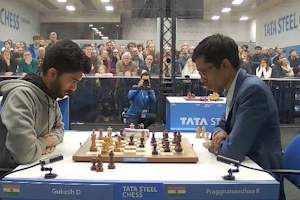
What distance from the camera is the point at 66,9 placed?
10.8m

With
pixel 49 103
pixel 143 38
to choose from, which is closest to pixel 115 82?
pixel 143 38

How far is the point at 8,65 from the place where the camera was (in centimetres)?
826

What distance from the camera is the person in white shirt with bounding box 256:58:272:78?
8.63m

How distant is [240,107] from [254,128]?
13 centimetres

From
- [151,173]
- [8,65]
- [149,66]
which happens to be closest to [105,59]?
[149,66]

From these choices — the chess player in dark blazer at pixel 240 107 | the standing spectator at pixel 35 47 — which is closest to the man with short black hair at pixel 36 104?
the chess player in dark blazer at pixel 240 107

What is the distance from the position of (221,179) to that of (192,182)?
0.43 feet

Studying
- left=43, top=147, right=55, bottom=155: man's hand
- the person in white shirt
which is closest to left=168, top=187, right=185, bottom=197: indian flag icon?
left=43, top=147, right=55, bottom=155: man's hand

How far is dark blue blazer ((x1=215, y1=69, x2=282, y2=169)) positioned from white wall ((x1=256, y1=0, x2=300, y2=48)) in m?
9.63

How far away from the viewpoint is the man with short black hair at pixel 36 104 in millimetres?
1728

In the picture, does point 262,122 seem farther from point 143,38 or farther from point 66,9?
point 66,9

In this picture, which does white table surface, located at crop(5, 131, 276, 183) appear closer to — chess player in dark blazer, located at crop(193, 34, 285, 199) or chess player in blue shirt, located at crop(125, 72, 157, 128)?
chess player in dark blazer, located at crop(193, 34, 285, 199)

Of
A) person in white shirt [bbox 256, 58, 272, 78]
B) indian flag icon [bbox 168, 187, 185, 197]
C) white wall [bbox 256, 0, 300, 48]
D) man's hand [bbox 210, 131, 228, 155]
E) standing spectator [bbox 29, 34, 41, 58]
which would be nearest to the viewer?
indian flag icon [bbox 168, 187, 185, 197]

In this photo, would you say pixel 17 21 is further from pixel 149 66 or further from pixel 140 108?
pixel 140 108
